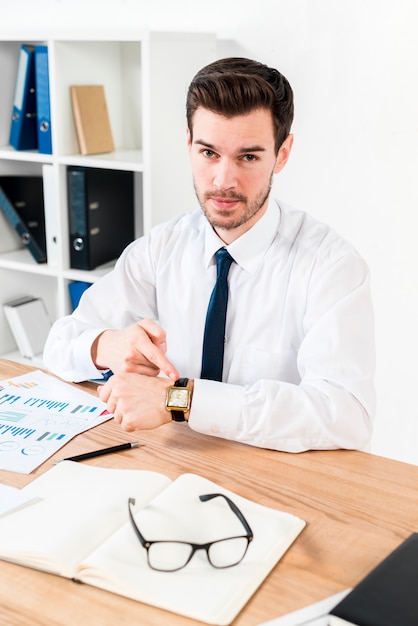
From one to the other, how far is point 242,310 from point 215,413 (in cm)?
38

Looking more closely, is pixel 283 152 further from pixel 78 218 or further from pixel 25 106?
pixel 25 106

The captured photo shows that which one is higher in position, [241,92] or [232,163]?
[241,92]

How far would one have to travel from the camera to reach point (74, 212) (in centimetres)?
263

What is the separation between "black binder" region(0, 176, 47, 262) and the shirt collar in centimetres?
137

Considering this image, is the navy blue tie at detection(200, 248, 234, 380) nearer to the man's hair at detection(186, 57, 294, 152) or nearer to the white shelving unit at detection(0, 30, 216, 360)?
the man's hair at detection(186, 57, 294, 152)

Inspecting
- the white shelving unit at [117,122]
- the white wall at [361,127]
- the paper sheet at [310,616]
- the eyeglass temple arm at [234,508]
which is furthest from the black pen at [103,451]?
the white wall at [361,127]

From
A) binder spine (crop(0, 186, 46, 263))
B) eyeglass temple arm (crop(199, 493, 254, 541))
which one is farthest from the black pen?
binder spine (crop(0, 186, 46, 263))

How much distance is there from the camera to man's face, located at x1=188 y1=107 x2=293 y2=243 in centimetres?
151

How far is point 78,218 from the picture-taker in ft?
8.63

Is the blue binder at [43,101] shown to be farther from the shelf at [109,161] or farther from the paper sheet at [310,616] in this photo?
the paper sheet at [310,616]

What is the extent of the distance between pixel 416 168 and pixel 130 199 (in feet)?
3.50

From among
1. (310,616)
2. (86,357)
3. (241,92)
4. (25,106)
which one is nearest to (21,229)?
(25,106)

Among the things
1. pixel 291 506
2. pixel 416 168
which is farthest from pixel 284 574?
pixel 416 168

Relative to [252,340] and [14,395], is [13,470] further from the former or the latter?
[252,340]
